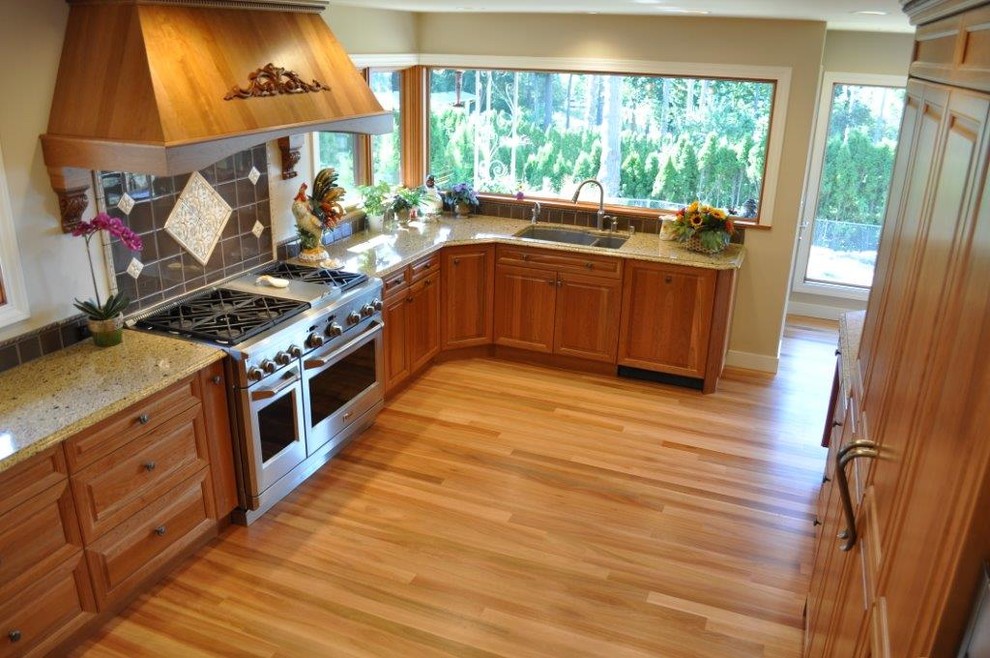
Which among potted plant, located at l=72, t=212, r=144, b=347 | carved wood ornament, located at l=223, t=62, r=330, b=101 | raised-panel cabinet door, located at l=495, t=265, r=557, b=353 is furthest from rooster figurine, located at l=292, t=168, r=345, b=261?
raised-panel cabinet door, located at l=495, t=265, r=557, b=353

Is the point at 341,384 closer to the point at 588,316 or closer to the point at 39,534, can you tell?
the point at 39,534

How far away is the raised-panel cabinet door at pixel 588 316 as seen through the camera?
194 inches

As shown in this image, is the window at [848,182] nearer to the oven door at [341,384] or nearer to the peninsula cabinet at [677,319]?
the peninsula cabinet at [677,319]

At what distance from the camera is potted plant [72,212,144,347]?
2.98 metres

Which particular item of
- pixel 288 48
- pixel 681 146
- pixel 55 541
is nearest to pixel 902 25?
pixel 681 146

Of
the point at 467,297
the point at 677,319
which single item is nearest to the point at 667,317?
the point at 677,319

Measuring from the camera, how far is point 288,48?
3.47 meters

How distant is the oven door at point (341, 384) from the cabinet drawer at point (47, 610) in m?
1.22

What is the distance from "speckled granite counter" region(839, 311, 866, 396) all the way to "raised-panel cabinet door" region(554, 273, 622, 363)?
166cm

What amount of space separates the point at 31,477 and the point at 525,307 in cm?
330

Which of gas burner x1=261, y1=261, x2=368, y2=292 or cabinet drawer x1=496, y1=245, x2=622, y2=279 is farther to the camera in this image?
cabinet drawer x1=496, y1=245, x2=622, y2=279

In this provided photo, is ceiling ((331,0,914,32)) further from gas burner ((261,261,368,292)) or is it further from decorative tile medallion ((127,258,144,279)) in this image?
decorative tile medallion ((127,258,144,279))

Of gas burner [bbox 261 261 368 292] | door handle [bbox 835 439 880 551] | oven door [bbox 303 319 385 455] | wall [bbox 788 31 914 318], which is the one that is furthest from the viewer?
wall [bbox 788 31 914 318]

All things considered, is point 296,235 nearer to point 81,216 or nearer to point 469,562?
point 81,216
